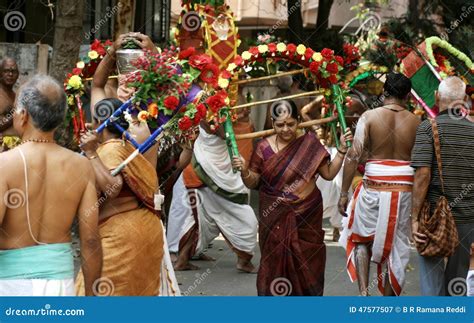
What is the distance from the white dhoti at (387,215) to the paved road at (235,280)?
2.90 ft

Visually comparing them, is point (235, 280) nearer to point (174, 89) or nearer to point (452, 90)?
point (452, 90)

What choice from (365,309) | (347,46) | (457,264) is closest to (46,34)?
(347,46)

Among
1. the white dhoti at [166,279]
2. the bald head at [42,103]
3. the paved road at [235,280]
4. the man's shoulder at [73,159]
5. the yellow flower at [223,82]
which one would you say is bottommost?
the paved road at [235,280]

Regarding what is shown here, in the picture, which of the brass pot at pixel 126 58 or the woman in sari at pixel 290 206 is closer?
the brass pot at pixel 126 58

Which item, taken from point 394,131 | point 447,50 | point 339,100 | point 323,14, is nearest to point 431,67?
point 447,50

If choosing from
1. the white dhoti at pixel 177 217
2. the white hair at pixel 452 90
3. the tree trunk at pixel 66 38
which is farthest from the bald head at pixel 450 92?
the tree trunk at pixel 66 38

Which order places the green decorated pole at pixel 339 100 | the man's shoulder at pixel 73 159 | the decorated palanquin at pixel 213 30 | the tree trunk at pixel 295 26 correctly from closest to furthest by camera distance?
the man's shoulder at pixel 73 159 < the green decorated pole at pixel 339 100 < the decorated palanquin at pixel 213 30 < the tree trunk at pixel 295 26

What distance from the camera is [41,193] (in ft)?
18.5

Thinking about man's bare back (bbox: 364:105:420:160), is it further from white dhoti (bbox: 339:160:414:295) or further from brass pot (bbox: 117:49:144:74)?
brass pot (bbox: 117:49:144:74)

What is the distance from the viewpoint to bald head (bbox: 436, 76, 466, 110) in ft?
27.1

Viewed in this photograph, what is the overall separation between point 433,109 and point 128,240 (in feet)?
10.8

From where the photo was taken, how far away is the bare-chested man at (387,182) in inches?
370

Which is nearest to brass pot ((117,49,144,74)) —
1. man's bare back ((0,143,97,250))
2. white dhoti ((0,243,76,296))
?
man's bare back ((0,143,97,250))

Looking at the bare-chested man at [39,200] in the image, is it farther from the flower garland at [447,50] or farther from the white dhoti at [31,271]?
the flower garland at [447,50]
